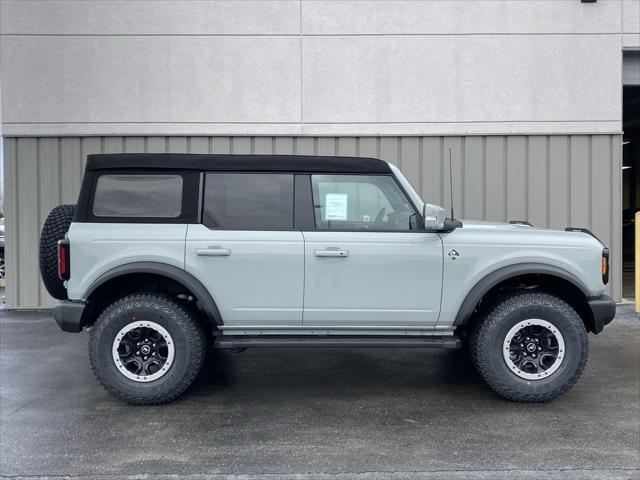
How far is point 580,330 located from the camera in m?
4.32

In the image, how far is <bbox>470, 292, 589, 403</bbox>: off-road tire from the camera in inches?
169

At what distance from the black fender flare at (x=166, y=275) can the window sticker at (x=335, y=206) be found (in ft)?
3.77

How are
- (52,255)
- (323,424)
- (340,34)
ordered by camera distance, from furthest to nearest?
1. (340,34)
2. (52,255)
3. (323,424)

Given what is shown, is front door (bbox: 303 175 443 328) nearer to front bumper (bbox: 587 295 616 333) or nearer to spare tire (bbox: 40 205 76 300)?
front bumper (bbox: 587 295 616 333)

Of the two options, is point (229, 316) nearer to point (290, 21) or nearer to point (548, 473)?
point (548, 473)

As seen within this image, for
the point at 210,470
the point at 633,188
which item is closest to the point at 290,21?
the point at 210,470

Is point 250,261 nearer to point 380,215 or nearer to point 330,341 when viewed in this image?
point 330,341

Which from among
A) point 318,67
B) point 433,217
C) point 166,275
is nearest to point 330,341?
point 433,217

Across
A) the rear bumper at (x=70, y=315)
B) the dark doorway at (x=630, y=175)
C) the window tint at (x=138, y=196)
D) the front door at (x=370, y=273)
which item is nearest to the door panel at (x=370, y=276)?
the front door at (x=370, y=273)

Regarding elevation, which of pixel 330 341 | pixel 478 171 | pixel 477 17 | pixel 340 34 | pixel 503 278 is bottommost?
pixel 330 341

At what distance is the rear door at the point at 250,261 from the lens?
4.32 metres

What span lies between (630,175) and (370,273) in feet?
79.5

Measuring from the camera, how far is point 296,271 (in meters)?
4.34

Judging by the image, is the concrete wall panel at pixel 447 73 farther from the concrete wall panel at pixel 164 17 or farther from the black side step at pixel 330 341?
the black side step at pixel 330 341
